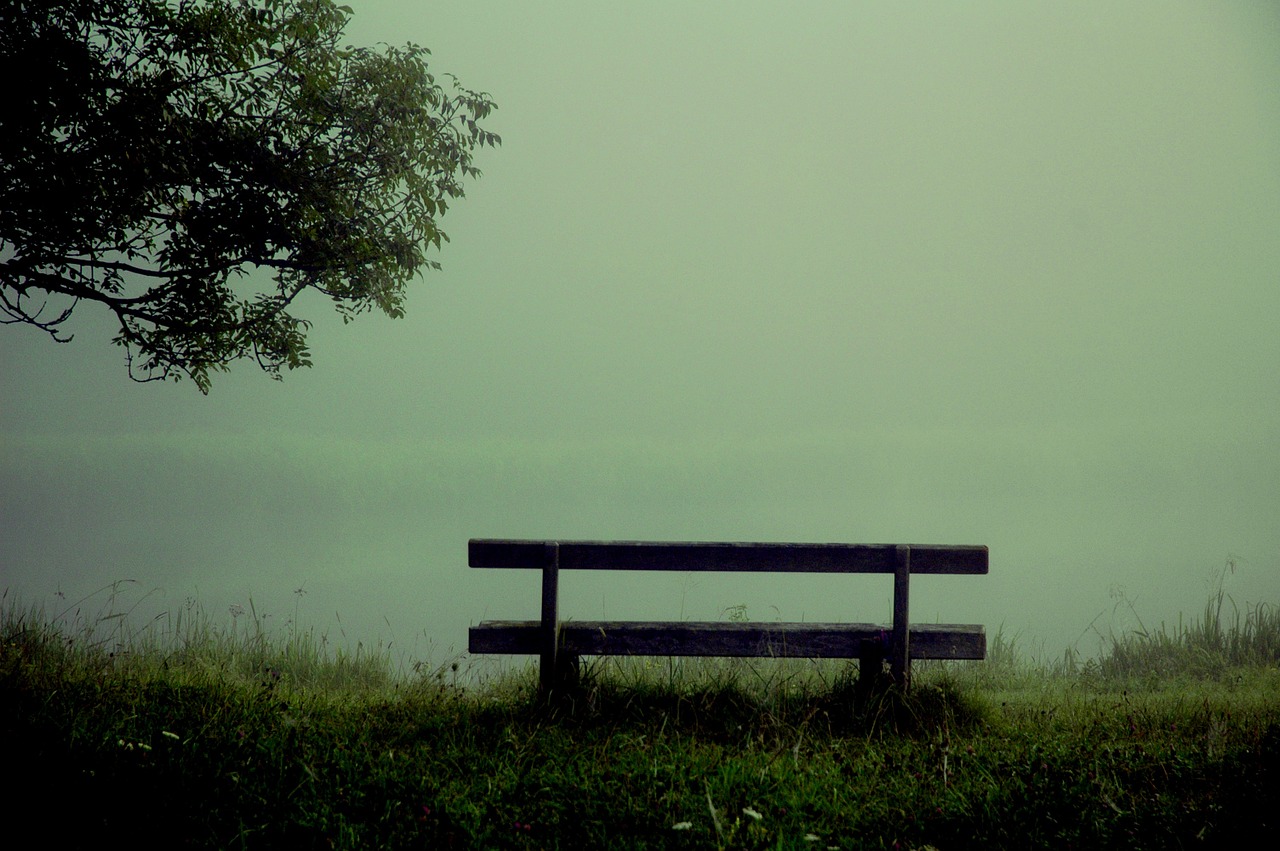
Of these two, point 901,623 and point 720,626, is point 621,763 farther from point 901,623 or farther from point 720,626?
point 901,623

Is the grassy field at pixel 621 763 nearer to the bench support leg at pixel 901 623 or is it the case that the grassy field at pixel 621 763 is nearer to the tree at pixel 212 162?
the bench support leg at pixel 901 623

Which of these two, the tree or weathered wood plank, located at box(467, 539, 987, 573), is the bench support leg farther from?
the tree

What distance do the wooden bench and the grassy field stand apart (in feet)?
1.01

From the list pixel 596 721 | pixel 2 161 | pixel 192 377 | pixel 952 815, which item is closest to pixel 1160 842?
pixel 952 815

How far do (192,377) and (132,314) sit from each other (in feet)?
3.48

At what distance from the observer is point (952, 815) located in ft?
18.2

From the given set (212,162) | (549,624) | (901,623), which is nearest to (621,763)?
(549,624)

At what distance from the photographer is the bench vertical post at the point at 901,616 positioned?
8039 mm

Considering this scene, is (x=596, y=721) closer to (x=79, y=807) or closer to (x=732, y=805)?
(x=732, y=805)

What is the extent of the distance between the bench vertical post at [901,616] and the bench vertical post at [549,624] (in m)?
3.13

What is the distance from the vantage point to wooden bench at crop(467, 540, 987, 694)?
796 cm

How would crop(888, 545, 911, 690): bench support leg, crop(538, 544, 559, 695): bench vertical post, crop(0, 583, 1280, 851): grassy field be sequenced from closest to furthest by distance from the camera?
1. crop(0, 583, 1280, 851): grassy field
2. crop(538, 544, 559, 695): bench vertical post
3. crop(888, 545, 911, 690): bench support leg

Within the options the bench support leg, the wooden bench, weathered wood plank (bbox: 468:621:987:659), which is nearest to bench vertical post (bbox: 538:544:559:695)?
the wooden bench

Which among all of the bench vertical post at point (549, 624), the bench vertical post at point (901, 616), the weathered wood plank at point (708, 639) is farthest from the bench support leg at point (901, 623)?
the bench vertical post at point (549, 624)
